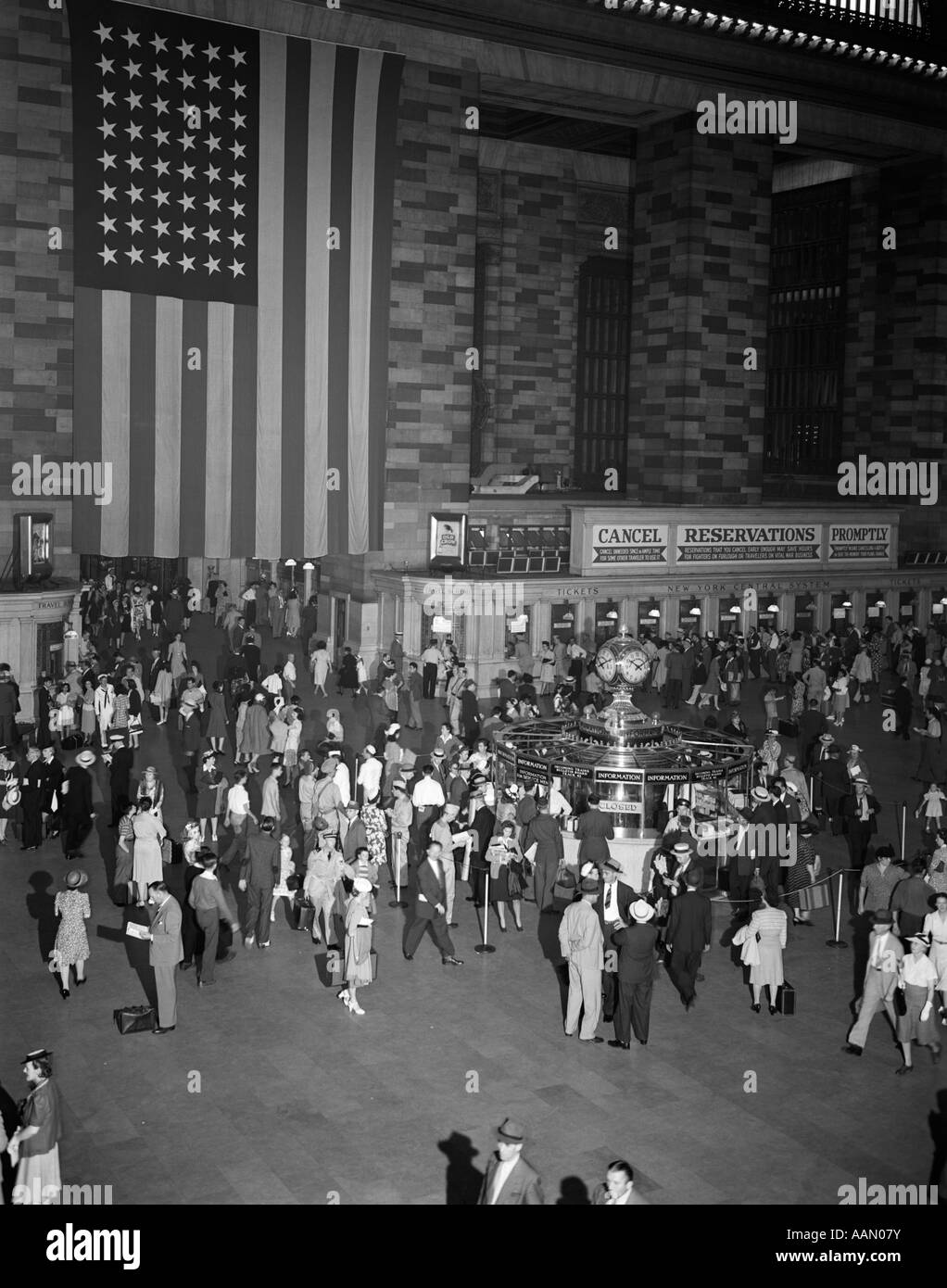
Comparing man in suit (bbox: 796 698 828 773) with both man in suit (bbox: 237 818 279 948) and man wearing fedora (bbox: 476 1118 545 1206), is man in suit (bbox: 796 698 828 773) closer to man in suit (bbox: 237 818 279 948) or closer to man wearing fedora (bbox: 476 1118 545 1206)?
man in suit (bbox: 237 818 279 948)

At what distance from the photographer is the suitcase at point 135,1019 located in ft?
46.1

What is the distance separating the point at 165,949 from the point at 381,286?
25.9 meters

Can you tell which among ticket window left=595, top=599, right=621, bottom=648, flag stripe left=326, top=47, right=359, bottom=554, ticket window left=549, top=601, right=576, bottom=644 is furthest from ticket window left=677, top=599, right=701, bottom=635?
flag stripe left=326, top=47, right=359, bottom=554

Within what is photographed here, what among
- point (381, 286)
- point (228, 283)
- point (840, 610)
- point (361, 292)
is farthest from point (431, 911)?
point (840, 610)

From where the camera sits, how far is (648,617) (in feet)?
126

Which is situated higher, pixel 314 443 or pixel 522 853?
pixel 314 443

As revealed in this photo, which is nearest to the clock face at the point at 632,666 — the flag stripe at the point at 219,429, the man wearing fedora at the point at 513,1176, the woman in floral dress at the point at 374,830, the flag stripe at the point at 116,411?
the woman in floral dress at the point at 374,830

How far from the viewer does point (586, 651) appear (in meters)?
35.6

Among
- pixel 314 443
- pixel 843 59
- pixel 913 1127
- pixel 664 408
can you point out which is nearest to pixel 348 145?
pixel 314 443

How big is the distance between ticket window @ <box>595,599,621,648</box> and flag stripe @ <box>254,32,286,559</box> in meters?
8.38

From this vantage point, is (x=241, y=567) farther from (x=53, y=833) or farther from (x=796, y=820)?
(x=796, y=820)

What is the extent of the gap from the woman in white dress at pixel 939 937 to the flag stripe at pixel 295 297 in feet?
79.6
